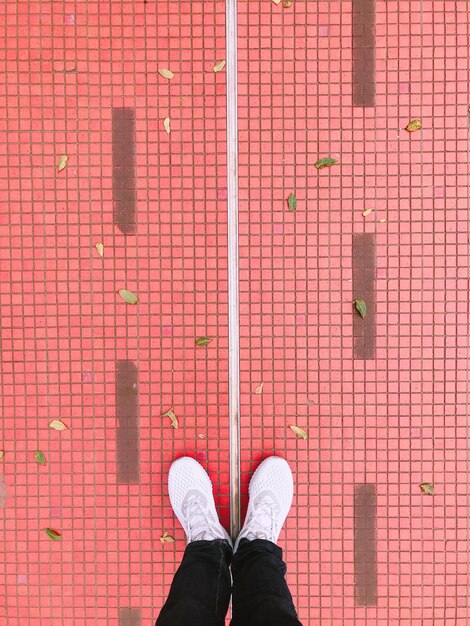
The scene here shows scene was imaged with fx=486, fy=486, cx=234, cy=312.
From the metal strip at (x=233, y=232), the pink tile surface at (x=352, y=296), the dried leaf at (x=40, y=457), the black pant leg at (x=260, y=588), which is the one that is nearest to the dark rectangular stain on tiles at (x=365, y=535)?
the pink tile surface at (x=352, y=296)

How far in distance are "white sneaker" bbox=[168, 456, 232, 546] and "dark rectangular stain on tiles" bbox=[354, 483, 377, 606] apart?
25.3 inches

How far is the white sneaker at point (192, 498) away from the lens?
2.28 meters

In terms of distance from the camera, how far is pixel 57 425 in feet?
7.97

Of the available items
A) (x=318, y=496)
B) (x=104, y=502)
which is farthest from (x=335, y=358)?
(x=104, y=502)

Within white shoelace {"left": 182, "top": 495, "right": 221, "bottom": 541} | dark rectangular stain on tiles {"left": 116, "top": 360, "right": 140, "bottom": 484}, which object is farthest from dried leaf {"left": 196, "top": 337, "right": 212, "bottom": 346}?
white shoelace {"left": 182, "top": 495, "right": 221, "bottom": 541}

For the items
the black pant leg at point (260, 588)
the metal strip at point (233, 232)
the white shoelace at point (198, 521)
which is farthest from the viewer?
the metal strip at point (233, 232)

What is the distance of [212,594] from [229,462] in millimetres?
646

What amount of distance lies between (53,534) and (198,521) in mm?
759

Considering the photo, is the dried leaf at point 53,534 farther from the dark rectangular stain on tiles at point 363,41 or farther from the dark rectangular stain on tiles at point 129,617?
the dark rectangular stain on tiles at point 363,41

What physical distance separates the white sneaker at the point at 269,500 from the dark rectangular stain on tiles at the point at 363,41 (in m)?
1.92

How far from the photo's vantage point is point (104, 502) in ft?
7.97

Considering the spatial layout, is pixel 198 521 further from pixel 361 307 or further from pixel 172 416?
pixel 361 307

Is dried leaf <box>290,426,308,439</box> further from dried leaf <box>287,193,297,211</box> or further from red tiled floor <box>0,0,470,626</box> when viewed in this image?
dried leaf <box>287,193,297,211</box>

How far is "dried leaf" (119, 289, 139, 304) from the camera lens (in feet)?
7.89
